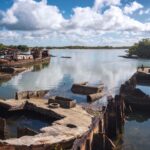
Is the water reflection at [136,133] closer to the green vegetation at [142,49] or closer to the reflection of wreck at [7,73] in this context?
the reflection of wreck at [7,73]

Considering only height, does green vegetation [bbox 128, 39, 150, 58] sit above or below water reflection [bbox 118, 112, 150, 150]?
above

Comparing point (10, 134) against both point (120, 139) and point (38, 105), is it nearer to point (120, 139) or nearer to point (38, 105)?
point (38, 105)

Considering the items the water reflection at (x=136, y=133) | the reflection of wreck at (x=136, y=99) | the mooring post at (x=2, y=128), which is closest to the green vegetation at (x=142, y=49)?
the reflection of wreck at (x=136, y=99)

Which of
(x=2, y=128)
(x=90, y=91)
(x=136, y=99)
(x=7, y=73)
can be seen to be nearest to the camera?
(x=2, y=128)

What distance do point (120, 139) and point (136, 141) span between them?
1.57 metres

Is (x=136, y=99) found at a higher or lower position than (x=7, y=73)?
higher

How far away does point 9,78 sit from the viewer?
239ft

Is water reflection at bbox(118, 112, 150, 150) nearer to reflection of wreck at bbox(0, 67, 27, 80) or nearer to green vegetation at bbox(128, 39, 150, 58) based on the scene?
reflection of wreck at bbox(0, 67, 27, 80)

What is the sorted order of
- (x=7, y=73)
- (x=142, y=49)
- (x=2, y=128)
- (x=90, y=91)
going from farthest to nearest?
(x=142, y=49)
(x=7, y=73)
(x=90, y=91)
(x=2, y=128)

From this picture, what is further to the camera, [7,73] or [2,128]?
[7,73]

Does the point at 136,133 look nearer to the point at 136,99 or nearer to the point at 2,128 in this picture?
the point at 136,99

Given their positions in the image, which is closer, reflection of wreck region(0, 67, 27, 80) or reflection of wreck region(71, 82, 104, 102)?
reflection of wreck region(71, 82, 104, 102)

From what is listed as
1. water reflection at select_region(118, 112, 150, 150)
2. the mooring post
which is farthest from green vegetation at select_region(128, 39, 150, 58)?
the mooring post

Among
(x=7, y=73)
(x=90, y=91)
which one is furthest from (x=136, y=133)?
(x=7, y=73)
